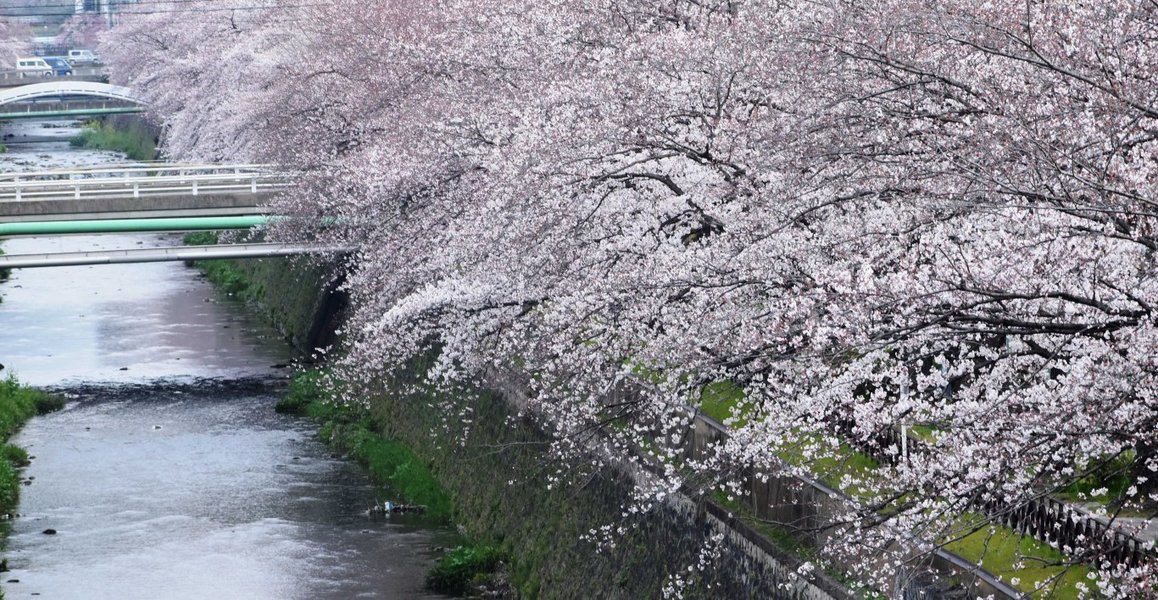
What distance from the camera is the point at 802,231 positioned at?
12.8m

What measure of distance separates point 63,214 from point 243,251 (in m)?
3.46

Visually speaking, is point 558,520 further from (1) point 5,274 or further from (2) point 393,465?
(1) point 5,274

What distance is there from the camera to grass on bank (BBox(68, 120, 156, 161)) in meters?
62.6

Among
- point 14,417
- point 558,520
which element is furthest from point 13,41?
point 558,520

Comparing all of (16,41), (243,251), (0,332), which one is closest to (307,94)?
(243,251)

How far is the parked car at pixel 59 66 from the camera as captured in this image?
7944cm

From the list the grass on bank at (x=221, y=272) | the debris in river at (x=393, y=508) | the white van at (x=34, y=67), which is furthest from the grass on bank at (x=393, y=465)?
the white van at (x=34, y=67)

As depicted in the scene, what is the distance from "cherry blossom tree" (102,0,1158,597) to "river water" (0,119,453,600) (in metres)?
2.63

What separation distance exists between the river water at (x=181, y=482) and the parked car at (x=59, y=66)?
44775 millimetres

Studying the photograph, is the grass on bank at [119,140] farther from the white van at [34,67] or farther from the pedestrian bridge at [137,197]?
the pedestrian bridge at [137,197]

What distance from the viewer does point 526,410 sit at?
784 inches

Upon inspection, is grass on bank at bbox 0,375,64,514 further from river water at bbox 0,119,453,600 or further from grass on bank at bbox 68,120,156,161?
grass on bank at bbox 68,120,156,161

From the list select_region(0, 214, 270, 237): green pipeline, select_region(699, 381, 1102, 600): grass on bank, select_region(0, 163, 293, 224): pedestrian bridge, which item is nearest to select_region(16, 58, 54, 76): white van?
select_region(0, 163, 293, 224): pedestrian bridge

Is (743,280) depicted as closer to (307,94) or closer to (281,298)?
(307,94)
